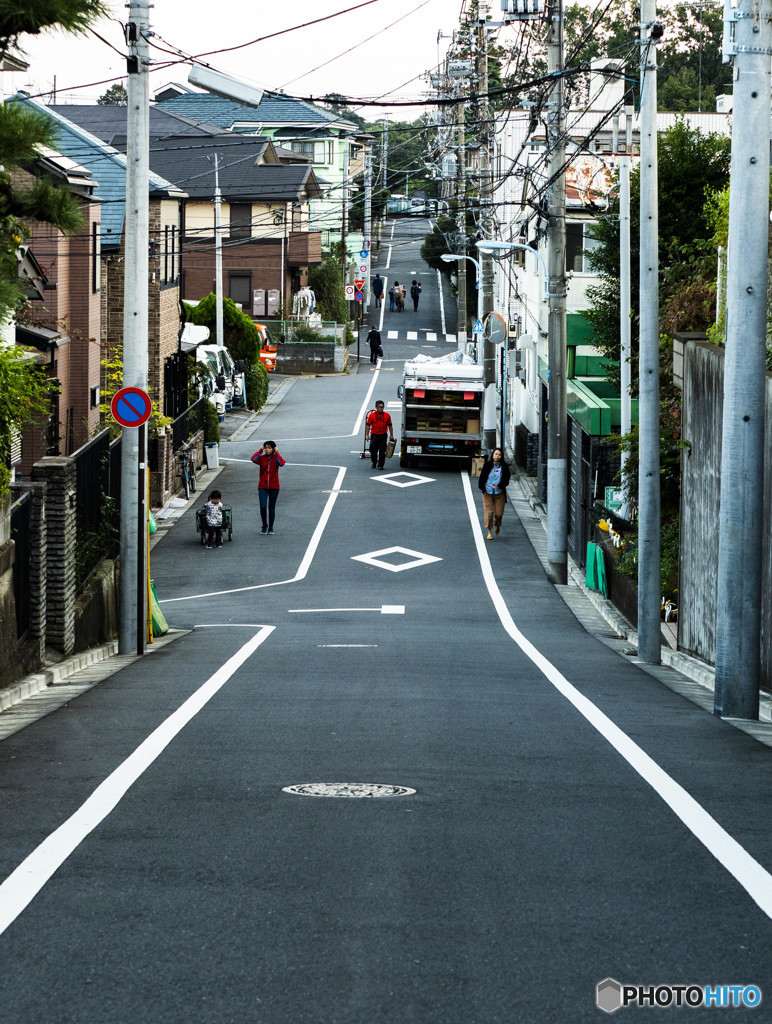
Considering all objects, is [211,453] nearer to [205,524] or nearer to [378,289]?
[205,524]

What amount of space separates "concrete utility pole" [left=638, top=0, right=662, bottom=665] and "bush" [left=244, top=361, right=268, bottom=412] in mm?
34469

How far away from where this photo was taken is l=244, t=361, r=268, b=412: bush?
50156 mm

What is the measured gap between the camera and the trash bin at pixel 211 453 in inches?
1502

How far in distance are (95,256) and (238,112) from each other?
56491mm

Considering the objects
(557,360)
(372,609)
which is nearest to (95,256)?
(557,360)

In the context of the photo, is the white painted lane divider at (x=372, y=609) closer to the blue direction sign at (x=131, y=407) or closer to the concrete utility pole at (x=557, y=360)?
the concrete utility pole at (x=557, y=360)

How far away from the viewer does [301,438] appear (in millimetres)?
44094

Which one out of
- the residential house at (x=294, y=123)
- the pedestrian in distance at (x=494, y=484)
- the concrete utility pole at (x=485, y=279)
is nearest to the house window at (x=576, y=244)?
the concrete utility pole at (x=485, y=279)

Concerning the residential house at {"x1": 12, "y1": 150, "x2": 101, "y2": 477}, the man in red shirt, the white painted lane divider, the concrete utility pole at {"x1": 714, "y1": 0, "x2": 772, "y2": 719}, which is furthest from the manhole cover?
the man in red shirt

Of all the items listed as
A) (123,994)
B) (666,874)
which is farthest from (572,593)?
(123,994)

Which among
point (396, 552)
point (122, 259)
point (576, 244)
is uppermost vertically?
point (576, 244)

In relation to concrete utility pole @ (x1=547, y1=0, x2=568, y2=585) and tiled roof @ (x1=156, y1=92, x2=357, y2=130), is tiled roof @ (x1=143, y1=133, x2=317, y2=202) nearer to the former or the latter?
tiled roof @ (x1=156, y1=92, x2=357, y2=130)

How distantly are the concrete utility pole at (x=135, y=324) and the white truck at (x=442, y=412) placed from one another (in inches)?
929

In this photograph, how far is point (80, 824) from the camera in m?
6.10
